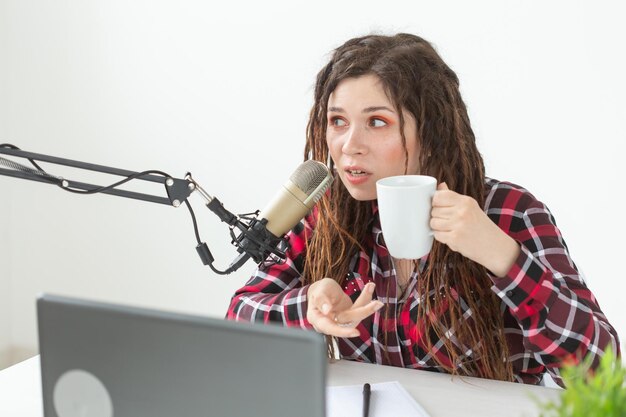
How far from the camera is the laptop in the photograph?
704 millimetres

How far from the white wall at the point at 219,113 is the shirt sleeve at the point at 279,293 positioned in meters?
1.26

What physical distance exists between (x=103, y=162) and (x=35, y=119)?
35cm

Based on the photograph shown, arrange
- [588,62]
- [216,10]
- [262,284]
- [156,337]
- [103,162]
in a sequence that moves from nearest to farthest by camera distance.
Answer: [156,337], [262,284], [588,62], [216,10], [103,162]

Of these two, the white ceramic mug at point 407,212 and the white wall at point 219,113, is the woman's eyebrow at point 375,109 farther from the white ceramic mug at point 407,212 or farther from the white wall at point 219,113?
the white wall at point 219,113

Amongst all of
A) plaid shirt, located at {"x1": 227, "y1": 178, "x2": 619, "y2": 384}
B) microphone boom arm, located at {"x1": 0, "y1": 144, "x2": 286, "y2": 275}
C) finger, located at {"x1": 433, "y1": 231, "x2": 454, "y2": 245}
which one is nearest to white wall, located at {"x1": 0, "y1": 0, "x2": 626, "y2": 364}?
plaid shirt, located at {"x1": 227, "y1": 178, "x2": 619, "y2": 384}

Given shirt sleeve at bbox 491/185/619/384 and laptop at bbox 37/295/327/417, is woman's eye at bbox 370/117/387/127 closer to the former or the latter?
shirt sleeve at bbox 491/185/619/384

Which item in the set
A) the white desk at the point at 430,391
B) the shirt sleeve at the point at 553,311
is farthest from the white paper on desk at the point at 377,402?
the shirt sleeve at the point at 553,311

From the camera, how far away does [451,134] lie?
62.9 inches

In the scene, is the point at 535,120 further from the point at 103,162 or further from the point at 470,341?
the point at 103,162

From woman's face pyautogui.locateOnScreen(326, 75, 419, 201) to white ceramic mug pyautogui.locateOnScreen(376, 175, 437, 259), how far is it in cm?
24

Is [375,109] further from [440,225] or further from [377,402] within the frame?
[377,402]

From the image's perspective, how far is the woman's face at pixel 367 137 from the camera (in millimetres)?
1522

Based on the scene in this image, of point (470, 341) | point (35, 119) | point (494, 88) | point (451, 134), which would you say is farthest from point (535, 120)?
point (35, 119)

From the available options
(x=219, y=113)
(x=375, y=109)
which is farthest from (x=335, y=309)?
(x=219, y=113)
